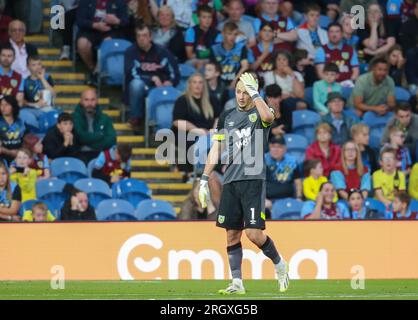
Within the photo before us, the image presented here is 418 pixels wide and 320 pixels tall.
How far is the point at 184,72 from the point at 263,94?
152 centimetres

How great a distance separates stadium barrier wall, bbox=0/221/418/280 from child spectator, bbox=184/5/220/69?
526 centimetres

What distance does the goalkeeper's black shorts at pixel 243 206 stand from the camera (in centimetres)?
1245

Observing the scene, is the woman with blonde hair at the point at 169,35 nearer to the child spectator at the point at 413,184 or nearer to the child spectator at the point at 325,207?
the child spectator at the point at 325,207

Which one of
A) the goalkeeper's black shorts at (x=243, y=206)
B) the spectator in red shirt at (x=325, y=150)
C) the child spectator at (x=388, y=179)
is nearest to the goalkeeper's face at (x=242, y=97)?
the goalkeeper's black shorts at (x=243, y=206)

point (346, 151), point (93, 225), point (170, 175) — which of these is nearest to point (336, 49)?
point (346, 151)

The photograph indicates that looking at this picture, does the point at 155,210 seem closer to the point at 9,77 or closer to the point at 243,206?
the point at 9,77

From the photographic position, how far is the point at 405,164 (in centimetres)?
1992

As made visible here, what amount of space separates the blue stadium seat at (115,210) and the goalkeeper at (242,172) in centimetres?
586

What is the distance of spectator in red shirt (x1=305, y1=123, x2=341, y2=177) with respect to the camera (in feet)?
63.9

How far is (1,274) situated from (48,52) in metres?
6.10

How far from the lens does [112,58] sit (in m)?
20.4

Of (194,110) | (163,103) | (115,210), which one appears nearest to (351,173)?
(194,110)

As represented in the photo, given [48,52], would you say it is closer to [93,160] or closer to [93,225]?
[93,160]

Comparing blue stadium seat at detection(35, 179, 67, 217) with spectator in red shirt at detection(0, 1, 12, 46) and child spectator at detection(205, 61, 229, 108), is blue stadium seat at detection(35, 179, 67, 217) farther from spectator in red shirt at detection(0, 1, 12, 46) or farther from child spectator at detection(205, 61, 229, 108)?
child spectator at detection(205, 61, 229, 108)
